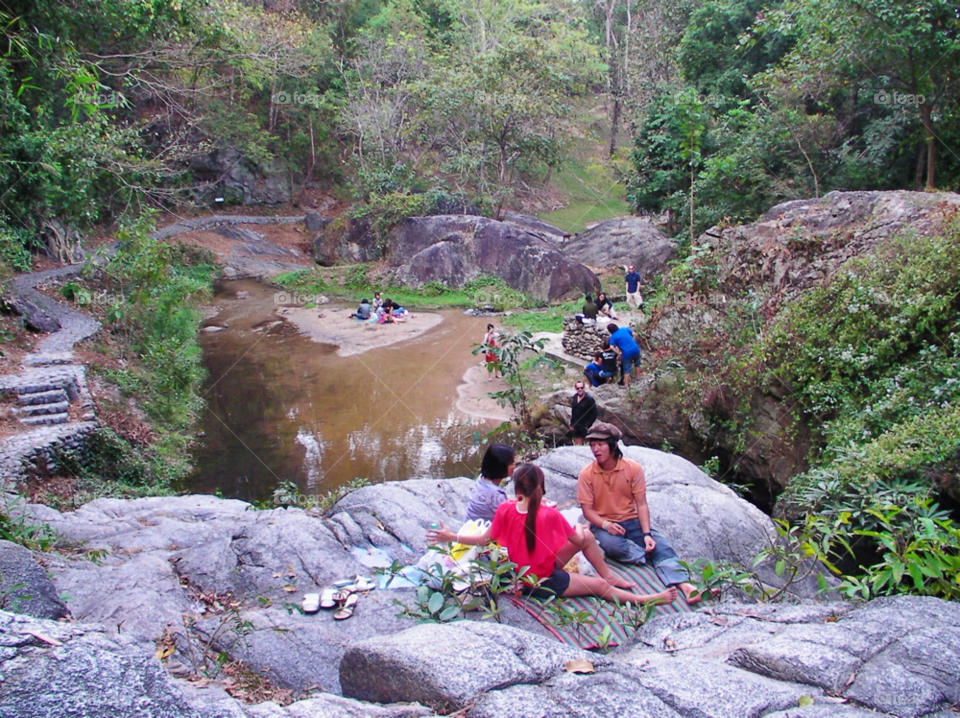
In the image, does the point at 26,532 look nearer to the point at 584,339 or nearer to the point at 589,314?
the point at 584,339

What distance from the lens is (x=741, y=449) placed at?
7.61 meters

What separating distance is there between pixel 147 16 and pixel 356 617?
47.2 ft

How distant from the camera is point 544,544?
3650 millimetres

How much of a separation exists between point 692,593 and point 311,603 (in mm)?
2226

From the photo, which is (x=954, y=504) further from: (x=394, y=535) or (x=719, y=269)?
(x=719, y=269)

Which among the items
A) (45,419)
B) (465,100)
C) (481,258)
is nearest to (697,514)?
(45,419)

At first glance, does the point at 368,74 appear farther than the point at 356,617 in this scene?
Yes

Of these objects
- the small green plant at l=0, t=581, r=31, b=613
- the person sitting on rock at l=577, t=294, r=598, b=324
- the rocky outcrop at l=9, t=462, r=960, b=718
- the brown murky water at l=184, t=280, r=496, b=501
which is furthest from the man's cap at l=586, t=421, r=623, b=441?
the person sitting on rock at l=577, t=294, r=598, b=324

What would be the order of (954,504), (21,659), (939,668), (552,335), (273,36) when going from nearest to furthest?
(21,659) < (939,668) < (954,504) < (552,335) < (273,36)

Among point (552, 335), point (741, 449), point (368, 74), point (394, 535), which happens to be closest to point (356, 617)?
point (394, 535)

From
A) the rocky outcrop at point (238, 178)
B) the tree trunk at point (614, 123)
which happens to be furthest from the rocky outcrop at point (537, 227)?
the rocky outcrop at point (238, 178)

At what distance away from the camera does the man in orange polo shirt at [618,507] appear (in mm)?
4176

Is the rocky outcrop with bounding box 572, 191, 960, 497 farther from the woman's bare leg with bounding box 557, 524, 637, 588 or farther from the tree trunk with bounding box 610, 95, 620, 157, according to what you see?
the tree trunk with bounding box 610, 95, 620, 157

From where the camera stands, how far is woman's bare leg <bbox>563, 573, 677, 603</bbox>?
3.70 metres
